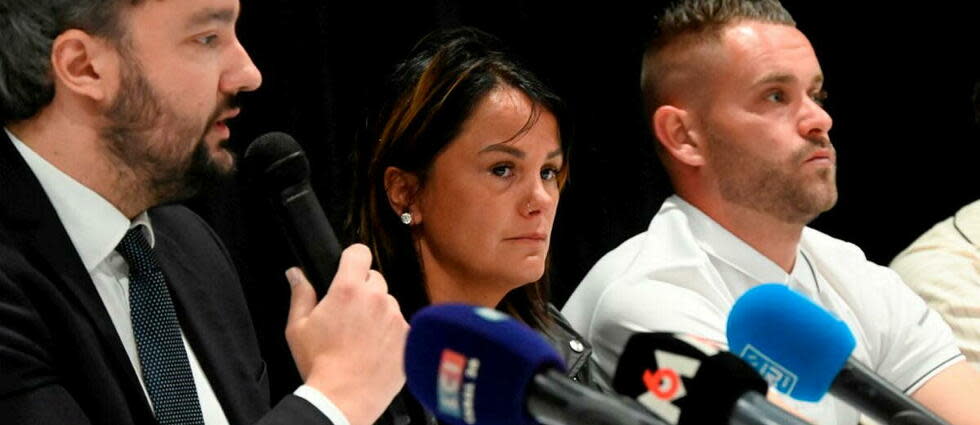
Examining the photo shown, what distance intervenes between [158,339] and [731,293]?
1.10m

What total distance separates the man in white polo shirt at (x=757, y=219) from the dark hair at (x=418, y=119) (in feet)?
0.78

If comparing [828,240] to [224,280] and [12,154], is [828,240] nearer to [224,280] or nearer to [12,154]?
[224,280]

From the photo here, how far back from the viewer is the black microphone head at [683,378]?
3.17 feet

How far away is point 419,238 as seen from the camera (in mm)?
2201

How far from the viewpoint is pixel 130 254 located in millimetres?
1672

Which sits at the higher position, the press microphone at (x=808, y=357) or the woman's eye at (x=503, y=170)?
the press microphone at (x=808, y=357)

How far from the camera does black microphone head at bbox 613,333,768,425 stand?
965 millimetres

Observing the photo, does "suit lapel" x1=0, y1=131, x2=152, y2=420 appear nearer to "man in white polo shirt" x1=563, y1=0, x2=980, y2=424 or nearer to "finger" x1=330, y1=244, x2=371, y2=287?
"finger" x1=330, y1=244, x2=371, y2=287

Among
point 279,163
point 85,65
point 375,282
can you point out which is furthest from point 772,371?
point 85,65

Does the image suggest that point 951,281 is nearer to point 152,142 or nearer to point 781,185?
point 781,185

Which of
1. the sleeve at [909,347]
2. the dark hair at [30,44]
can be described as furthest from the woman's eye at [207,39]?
the sleeve at [909,347]

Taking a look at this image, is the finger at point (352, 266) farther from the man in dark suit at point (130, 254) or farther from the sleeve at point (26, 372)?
the sleeve at point (26, 372)

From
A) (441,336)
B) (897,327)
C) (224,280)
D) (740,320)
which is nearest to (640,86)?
(897,327)

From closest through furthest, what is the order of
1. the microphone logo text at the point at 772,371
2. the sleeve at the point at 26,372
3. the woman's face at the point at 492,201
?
1. the microphone logo text at the point at 772,371
2. the sleeve at the point at 26,372
3. the woman's face at the point at 492,201
